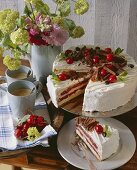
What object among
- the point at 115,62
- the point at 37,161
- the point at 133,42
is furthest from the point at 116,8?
the point at 37,161

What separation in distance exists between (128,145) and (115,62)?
0.32 meters

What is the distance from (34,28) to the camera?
1.28 meters

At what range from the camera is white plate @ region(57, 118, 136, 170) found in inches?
46.7

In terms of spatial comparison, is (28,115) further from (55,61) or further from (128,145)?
(128,145)

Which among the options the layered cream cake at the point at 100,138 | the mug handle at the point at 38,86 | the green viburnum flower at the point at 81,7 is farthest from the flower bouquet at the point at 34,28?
the layered cream cake at the point at 100,138

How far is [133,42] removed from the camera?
1749 mm

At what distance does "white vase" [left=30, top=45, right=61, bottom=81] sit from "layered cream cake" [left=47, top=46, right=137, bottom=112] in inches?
1.5

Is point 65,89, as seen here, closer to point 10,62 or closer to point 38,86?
point 38,86

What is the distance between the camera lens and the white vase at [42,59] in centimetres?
140

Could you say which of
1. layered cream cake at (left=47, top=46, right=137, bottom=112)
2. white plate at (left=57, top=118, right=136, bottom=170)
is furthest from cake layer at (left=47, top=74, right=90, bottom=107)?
white plate at (left=57, top=118, right=136, bottom=170)

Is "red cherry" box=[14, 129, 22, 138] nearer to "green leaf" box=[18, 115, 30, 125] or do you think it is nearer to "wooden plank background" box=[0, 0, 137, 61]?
"green leaf" box=[18, 115, 30, 125]

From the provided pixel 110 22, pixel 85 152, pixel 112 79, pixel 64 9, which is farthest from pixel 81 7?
pixel 85 152

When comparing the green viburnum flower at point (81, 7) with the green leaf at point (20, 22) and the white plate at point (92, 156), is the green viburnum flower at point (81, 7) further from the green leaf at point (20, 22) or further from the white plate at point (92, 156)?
the white plate at point (92, 156)

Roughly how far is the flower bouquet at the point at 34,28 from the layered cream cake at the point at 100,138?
0.33 metres
